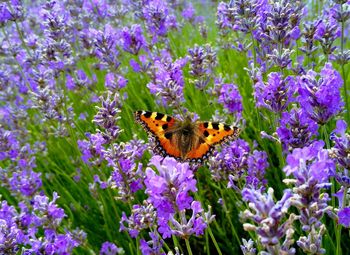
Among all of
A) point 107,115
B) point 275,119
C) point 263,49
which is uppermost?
point 263,49

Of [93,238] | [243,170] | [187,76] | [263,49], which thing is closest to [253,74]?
[263,49]

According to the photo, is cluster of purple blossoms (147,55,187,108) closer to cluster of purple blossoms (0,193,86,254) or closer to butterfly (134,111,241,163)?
butterfly (134,111,241,163)

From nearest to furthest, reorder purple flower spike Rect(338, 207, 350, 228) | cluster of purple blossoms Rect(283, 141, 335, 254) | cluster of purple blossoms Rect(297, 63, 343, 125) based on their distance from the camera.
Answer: cluster of purple blossoms Rect(283, 141, 335, 254), purple flower spike Rect(338, 207, 350, 228), cluster of purple blossoms Rect(297, 63, 343, 125)

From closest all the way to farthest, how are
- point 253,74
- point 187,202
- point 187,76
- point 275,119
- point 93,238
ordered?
1. point 187,202
2. point 275,119
3. point 253,74
4. point 93,238
5. point 187,76

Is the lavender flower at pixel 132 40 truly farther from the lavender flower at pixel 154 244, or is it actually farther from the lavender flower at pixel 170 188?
the lavender flower at pixel 170 188

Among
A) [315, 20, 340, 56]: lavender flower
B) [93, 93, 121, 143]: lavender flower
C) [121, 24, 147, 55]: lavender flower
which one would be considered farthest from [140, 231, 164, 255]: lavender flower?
[121, 24, 147, 55]: lavender flower

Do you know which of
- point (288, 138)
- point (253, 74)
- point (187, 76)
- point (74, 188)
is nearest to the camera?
point (288, 138)

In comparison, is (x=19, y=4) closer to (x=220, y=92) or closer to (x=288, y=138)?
(x=220, y=92)

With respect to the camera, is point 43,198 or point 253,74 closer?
point 43,198
